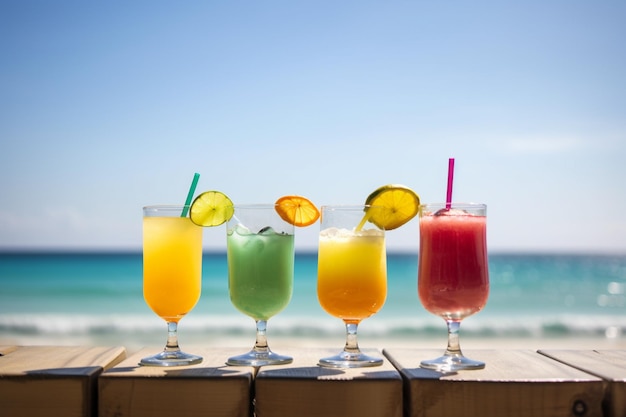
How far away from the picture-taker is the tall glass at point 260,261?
3.14m

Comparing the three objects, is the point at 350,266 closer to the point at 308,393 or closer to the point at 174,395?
the point at 308,393

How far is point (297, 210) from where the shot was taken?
3158 millimetres

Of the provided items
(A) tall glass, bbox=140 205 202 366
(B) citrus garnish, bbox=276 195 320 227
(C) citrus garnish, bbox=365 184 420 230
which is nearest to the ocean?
(A) tall glass, bbox=140 205 202 366

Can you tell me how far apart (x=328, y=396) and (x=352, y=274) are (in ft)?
2.21

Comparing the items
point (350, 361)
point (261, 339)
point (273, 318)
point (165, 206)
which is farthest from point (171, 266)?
point (273, 318)

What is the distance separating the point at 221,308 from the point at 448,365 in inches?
692

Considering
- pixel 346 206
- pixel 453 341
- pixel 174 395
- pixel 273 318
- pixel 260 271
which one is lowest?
pixel 273 318

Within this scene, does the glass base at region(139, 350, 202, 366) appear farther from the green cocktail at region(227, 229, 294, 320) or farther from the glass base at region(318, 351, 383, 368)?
the glass base at region(318, 351, 383, 368)

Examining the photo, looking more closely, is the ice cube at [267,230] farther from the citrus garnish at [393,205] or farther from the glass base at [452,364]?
the glass base at [452,364]

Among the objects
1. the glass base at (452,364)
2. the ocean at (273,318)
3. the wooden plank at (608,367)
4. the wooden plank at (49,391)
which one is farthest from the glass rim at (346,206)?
the ocean at (273,318)

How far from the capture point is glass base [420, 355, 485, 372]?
2.72 meters

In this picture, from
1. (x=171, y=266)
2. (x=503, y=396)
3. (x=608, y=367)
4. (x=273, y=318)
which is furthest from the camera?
(x=273, y=318)

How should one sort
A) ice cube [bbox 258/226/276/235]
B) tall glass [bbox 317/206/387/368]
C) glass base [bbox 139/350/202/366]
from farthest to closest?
1. ice cube [bbox 258/226/276/235]
2. tall glass [bbox 317/206/387/368]
3. glass base [bbox 139/350/202/366]

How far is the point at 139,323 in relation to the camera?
1781 cm
